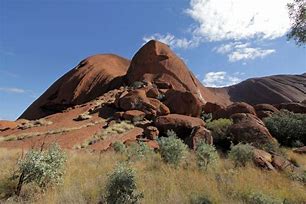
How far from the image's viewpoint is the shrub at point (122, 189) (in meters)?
6.80

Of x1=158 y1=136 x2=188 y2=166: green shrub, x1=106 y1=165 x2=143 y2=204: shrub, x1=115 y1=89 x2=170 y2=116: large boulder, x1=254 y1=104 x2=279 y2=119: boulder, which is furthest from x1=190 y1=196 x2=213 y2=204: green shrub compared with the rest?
x1=254 y1=104 x2=279 y2=119: boulder

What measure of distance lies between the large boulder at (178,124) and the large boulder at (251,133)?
3.47 meters

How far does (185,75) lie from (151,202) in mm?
39448

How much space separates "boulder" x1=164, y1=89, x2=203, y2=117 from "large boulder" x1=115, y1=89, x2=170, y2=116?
0.90 metres

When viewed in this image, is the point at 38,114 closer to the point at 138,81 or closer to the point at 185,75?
the point at 138,81

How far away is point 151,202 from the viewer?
268 inches

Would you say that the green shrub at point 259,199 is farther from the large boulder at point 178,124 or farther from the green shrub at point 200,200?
the large boulder at point 178,124

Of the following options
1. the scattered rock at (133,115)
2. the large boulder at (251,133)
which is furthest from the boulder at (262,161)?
the scattered rock at (133,115)

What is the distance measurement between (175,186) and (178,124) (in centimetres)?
1528

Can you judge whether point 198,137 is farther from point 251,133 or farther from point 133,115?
point 133,115

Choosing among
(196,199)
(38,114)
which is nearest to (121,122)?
(196,199)

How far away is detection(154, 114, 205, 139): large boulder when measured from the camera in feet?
74.9

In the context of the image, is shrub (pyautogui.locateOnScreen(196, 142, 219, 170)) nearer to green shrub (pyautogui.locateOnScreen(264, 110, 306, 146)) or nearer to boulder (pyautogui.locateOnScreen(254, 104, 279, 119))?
green shrub (pyautogui.locateOnScreen(264, 110, 306, 146))

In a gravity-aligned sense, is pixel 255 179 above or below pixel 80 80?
below
